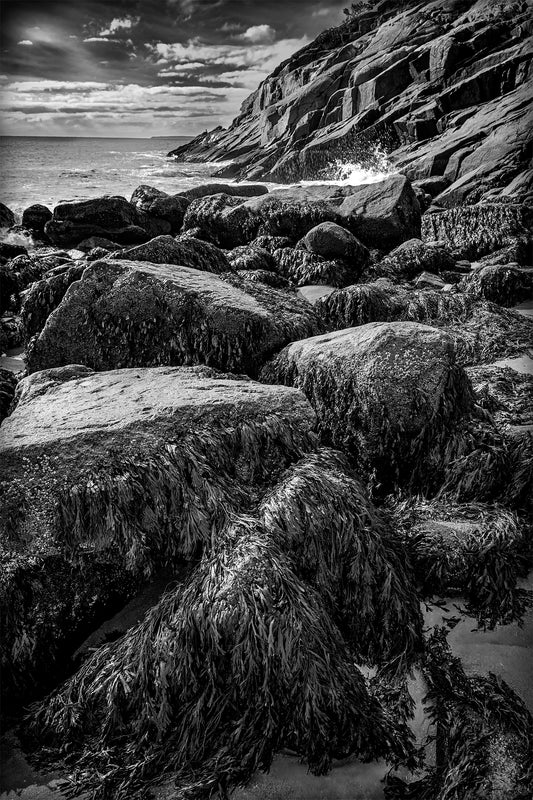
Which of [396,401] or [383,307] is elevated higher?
[383,307]

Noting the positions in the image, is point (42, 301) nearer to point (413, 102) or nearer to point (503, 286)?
point (503, 286)

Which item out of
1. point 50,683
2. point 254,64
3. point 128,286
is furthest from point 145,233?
point 50,683

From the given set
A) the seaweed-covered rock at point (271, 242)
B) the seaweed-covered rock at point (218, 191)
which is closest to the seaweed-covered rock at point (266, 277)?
the seaweed-covered rock at point (271, 242)

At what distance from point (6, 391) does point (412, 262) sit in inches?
223

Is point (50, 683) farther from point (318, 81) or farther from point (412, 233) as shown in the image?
point (318, 81)

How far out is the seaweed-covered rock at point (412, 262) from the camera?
690 centimetres

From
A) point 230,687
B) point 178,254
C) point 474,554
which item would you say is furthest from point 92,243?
point 230,687

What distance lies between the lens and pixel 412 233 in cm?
822

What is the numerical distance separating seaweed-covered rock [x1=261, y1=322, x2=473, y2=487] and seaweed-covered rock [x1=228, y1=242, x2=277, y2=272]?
12.0ft

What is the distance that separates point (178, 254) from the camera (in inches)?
217

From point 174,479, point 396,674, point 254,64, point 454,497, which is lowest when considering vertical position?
point 396,674

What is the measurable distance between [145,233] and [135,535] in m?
9.14

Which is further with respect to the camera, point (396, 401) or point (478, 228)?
point (478, 228)

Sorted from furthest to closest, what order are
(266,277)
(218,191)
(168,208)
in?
(218,191) → (168,208) → (266,277)
